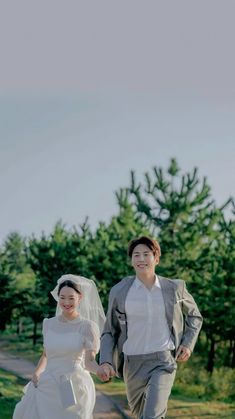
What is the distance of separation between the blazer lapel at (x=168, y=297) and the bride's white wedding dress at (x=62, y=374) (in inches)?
21.7

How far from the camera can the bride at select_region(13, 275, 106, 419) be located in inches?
181

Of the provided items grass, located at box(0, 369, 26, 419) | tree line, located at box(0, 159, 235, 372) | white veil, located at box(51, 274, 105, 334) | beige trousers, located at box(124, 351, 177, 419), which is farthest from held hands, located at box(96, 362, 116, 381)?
tree line, located at box(0, 159, 235, 372)

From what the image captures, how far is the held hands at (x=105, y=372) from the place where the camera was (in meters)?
4.42

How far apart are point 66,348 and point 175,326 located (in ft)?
2.57

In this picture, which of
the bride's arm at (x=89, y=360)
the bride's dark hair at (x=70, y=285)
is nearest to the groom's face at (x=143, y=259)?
the bride's dark hair at (x=70, y=285)

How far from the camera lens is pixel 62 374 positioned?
466 cm

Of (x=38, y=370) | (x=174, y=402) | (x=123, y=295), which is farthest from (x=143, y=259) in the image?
(x=174, y=402)

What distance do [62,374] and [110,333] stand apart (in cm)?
44

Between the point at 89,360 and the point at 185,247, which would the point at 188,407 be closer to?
the point at 185,247

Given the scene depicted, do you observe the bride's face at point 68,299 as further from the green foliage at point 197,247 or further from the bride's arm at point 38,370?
the green foliage at point 197,247

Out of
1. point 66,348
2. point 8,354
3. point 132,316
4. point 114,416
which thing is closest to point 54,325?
point 66,348

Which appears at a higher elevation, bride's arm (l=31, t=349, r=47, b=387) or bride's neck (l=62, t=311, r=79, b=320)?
bride's neck (l=62, t=311, r=79, b=320)

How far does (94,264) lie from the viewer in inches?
939

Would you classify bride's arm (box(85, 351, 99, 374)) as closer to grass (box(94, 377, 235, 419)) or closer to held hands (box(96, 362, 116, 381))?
held hands (box(96, 362, 116, 381))
